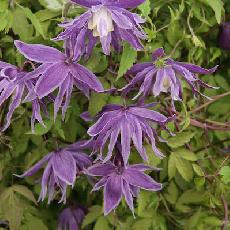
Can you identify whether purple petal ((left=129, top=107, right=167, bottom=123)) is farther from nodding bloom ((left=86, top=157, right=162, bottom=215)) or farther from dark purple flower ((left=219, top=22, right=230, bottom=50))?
dark purple flower ((left=219, top=22, right=230, bottom=50))

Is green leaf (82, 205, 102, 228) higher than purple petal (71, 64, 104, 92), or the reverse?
purple petal (71, 64, 104, 92)

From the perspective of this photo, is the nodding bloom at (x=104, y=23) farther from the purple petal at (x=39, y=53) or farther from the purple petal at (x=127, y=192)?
the purple petal at (x=127, y=192)

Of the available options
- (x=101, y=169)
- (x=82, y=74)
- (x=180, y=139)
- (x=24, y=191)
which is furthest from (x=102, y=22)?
(x=24, y=191)

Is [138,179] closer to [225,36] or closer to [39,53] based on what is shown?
[39,53]

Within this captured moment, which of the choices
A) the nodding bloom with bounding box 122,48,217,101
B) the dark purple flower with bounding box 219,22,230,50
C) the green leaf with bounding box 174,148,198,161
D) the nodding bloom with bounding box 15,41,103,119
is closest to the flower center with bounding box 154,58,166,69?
the nodding bloom with bounding box 122,48,217,101

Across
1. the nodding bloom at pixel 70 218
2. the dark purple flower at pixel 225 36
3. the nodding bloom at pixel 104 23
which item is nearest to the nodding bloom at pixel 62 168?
the nodding bloom at pixel 70 218

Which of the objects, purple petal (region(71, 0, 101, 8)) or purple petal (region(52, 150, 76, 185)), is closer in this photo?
purple petal (region(71, 0, 101, 8))
